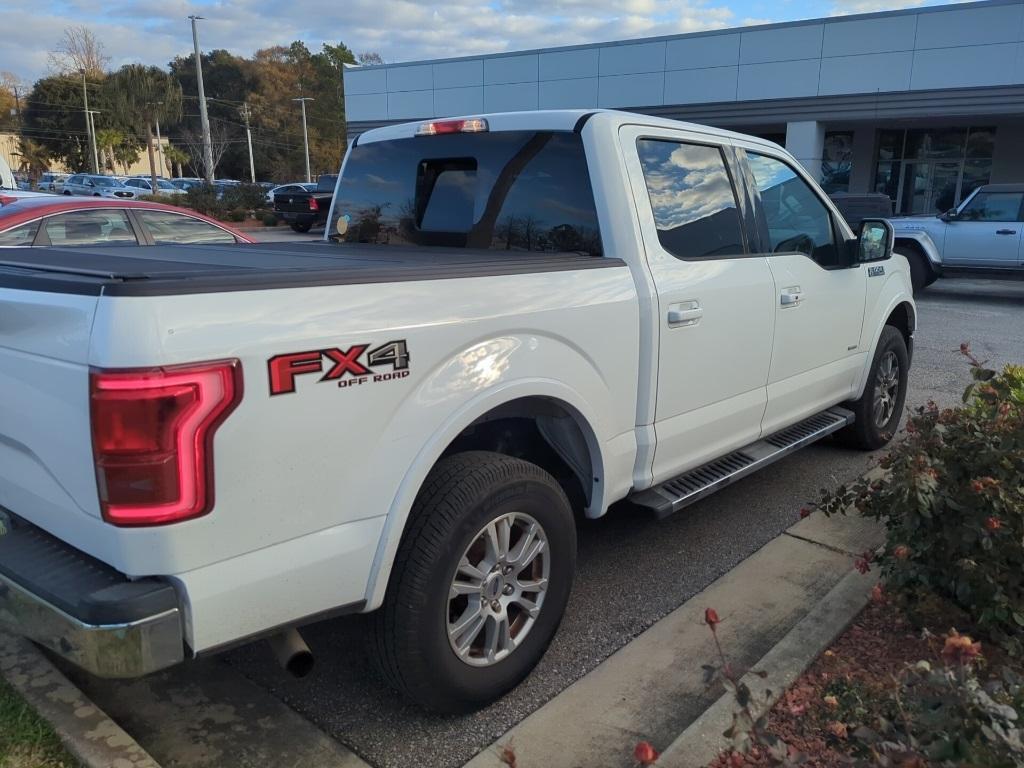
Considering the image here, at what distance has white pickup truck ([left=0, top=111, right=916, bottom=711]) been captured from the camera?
203 cm

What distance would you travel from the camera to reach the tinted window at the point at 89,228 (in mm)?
7078

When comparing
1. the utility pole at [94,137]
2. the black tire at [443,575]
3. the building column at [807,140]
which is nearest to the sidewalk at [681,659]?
the black tire at [443,575]

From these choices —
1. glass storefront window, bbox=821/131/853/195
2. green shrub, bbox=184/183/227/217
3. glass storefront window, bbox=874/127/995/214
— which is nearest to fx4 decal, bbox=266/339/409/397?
glass storefront window, bbox=874/127/995/214

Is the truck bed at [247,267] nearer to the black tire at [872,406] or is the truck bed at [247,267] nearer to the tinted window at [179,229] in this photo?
the black tire at [872,406]

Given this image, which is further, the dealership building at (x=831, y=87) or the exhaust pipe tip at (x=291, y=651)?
the dealership building at (x=831, y=87)

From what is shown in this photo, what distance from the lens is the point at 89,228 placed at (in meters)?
7.25

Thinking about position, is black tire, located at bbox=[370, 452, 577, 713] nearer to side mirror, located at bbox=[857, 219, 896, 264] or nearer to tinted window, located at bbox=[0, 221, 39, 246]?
side mirror, located at bbox=[857, 219, 896, 264]

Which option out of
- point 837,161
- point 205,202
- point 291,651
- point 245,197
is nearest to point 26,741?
point 291,651

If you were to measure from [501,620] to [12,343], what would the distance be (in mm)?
1722

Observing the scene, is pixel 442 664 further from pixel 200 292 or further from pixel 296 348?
pixel 200 292

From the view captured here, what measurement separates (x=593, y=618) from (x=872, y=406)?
299cm

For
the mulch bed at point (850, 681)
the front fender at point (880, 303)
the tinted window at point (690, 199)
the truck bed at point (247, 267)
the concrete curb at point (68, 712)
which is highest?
the tinted window at point (690, 199)

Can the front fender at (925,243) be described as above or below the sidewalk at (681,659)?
above

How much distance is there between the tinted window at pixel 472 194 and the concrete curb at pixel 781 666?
Answer: 1697 mm
